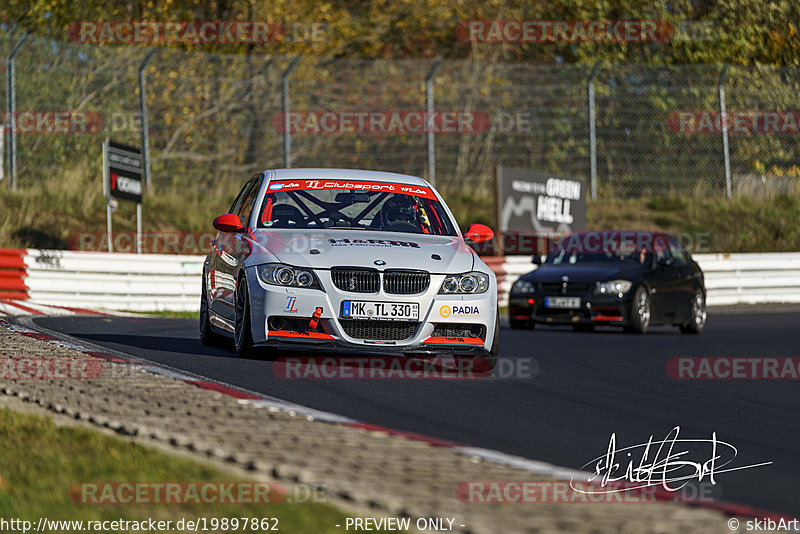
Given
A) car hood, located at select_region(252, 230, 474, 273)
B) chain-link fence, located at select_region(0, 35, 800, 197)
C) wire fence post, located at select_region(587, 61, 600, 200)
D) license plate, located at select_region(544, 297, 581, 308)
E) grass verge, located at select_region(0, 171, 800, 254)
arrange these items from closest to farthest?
car hood, located at select_region(252, 230, 474, 273) → license plate, located at select_region(544, 297, 581, 308) → grass verge, located at select_region(0, 171, 800, 254) → chain-link fence, located at select_region(0, 35, 800, 197) → wire fence post, located at select_region(587, 61, 600, 200)

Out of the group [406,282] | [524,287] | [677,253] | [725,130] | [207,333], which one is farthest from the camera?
[725,130]

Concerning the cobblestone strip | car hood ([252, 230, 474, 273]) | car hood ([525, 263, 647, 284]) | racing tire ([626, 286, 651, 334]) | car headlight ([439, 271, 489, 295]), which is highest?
car hood ([252, 230, 474, 273])

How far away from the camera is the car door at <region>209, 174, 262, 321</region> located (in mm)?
10281

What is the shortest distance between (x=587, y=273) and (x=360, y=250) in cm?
831

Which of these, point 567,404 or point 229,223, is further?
point 229,223

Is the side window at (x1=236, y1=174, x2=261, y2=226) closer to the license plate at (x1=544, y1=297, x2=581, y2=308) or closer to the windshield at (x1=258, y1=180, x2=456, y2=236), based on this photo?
the windshield at (x1=258, y1=180, x2=456, y2=236)

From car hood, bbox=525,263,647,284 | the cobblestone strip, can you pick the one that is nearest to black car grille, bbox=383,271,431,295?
the cobblestone strip

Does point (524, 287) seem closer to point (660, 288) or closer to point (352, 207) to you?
point (660, 288)

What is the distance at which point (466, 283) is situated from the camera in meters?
9.66

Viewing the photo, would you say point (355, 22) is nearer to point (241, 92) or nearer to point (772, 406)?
point (241, 92)

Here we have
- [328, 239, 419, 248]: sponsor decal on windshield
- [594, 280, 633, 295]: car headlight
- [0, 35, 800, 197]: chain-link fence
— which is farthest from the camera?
[0, 35, 800, 197]: chain-link fence

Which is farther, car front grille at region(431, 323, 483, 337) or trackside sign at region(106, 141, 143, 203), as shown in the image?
trackside sign at region(106, 141, 143, 203)

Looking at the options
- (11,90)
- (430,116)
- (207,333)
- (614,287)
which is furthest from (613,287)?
(11,90)

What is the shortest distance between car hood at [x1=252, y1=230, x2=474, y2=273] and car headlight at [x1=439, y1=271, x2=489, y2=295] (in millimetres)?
53
